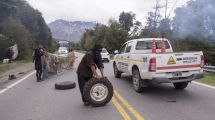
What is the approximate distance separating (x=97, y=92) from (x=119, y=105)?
0.72 m

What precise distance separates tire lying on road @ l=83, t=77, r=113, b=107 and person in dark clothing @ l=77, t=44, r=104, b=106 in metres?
0.20

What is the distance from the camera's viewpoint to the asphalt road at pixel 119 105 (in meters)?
7.05

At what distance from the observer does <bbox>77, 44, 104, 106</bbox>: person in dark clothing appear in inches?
308

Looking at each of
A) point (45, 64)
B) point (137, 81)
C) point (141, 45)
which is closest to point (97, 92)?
point (137, 81)

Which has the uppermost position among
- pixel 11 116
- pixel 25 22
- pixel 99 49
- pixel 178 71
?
pixel 25 22

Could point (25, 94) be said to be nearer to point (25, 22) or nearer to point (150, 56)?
point (150, 56)

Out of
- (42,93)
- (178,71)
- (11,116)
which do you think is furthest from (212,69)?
(11,116)

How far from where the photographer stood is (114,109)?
7.72 m

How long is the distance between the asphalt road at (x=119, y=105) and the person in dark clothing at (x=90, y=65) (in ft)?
2.60

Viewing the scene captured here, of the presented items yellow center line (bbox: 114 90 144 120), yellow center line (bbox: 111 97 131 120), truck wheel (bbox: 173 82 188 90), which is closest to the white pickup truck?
yellow center line (bbox: 114 90 144 120)

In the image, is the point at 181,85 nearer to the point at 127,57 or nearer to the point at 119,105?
the point at 127,57

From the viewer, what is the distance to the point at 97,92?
27.1ft

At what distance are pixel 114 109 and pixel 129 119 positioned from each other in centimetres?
110

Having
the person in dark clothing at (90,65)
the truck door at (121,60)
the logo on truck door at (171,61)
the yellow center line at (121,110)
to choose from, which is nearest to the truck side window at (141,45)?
the truck door at (121,60)
